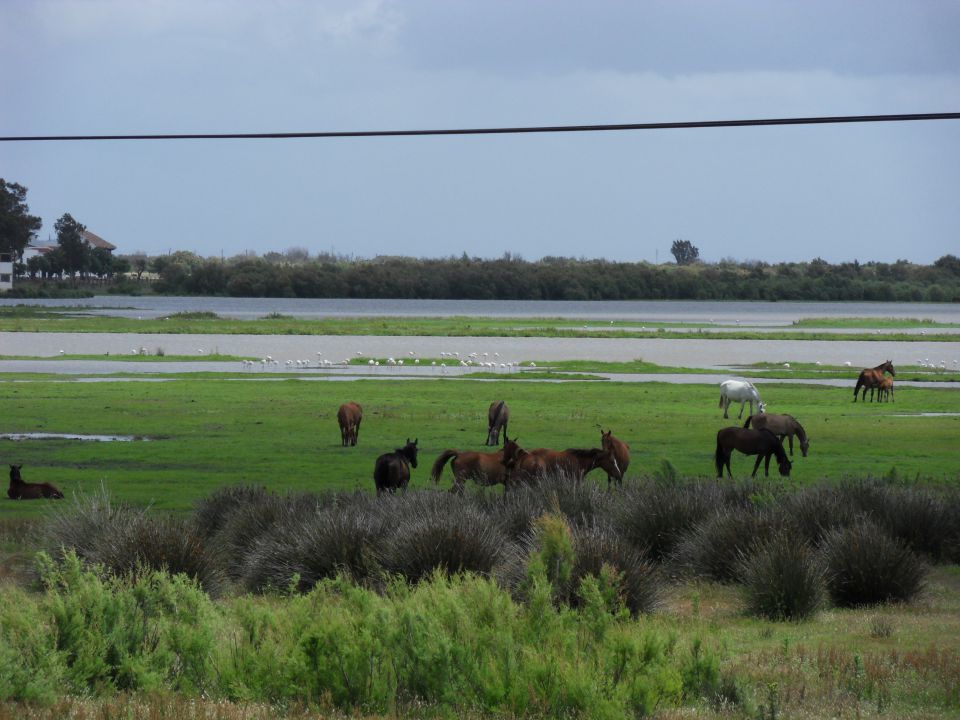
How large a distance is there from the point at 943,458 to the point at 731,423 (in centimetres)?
767

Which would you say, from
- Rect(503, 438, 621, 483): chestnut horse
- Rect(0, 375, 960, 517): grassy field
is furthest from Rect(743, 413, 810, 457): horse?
Rect(503, 438, 621, 483): chestnut horse

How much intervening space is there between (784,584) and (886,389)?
94.3 ft

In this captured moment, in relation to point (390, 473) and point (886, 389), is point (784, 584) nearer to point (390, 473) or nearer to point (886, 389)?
point (390, 473)

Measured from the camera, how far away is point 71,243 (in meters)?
195

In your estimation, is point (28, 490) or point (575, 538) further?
point (28, 490)

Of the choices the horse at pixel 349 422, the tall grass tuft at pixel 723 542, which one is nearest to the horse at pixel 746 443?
the tall grass tuft at pixel 723 542

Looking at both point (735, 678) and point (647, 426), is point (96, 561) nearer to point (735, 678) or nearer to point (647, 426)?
point (735, 678)

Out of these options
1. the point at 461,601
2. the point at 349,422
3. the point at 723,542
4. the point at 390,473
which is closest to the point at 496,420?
the point at 349,422

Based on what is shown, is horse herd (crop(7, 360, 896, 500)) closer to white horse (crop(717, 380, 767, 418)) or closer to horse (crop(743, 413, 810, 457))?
horse (crop(743, 413, 810, 457))

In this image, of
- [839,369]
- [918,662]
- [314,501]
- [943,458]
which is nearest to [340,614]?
[918,662]

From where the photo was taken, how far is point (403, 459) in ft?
56.6

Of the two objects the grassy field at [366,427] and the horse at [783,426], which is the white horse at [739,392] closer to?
the grassy field at [366,427]

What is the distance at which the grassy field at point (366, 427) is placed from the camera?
71.3 feet

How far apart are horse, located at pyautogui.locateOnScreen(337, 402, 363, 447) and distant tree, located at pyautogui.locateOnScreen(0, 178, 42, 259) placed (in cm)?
14798
